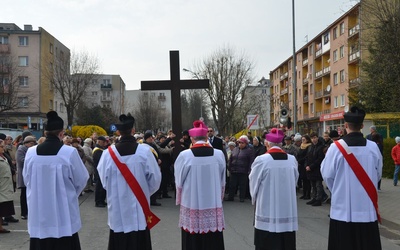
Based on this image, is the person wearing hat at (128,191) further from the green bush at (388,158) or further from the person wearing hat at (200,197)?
the green bush at (388,158)

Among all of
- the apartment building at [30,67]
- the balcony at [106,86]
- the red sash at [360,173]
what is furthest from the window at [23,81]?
the red sash at [360,173]

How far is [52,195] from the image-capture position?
17.5 ft

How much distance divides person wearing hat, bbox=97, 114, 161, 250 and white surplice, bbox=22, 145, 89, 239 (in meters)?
0.53

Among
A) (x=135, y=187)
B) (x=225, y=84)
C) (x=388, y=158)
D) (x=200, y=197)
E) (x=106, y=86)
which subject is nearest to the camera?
(x=135, y=187)

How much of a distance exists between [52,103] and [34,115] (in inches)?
256

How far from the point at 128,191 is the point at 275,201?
212 centimetres

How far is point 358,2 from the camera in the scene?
745 inches

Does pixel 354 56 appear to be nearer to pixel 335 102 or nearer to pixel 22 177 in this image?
pixel 335 102

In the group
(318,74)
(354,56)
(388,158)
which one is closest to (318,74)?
(318,74)

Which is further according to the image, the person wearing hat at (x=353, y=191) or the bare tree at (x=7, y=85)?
the bare tree at (x=7, y=85)

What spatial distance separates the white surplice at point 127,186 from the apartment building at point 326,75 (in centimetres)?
3690

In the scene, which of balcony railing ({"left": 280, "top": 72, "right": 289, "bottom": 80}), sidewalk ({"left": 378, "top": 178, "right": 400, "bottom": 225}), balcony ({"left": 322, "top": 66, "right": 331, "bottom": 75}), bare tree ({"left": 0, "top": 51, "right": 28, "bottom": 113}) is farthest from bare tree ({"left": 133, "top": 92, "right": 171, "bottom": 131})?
sidewalk ({"left": 378, "top": 178, "right": 400, "bottom": 225})

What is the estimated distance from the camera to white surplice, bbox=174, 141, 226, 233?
20.5 ft

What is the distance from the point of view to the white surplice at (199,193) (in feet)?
20.5
